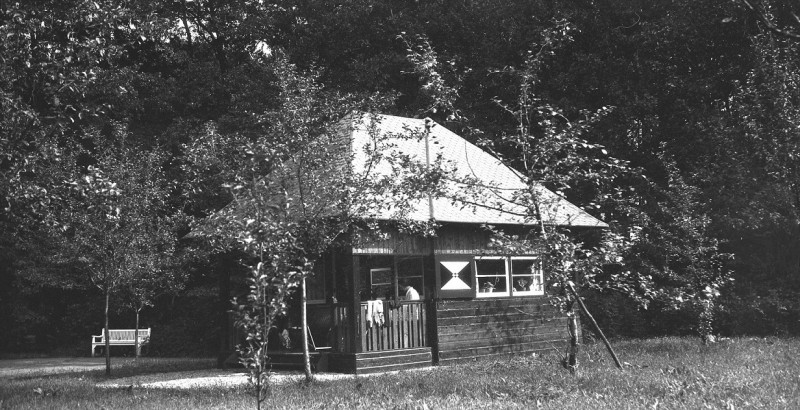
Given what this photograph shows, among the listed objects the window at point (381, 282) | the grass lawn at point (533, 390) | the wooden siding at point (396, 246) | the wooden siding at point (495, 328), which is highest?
the wooden siding at point (396, 246)

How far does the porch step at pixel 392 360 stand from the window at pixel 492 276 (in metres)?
2.16

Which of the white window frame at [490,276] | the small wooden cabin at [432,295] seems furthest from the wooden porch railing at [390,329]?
the white window frame at [490,276]

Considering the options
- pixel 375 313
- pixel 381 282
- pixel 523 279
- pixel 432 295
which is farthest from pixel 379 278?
pixel 523 279

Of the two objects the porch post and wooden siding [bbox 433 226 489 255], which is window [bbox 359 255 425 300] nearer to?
wooden siding [bbox 433 226 489 255]

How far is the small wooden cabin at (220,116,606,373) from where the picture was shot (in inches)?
670

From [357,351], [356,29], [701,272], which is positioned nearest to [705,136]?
[701,272]

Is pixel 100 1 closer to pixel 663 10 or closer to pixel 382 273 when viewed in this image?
pixel 382 273

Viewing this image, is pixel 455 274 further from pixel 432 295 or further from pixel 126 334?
pixel 126 334

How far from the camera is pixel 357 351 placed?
16.7 m

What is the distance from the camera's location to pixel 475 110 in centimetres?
3062

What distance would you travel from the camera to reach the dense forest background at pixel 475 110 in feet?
79.7

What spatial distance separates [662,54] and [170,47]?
17558mm

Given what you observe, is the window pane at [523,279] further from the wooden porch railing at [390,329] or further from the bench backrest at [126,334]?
the bench backrest at [126,334]

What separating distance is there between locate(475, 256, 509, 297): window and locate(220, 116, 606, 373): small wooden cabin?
0.02 metres
